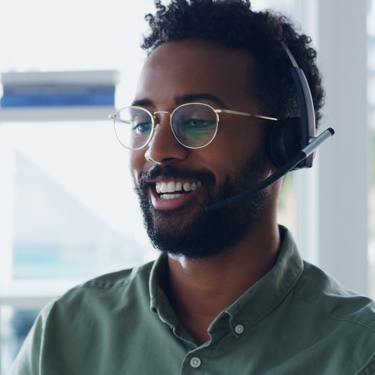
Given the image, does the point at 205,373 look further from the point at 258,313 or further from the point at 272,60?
the point at 272,60

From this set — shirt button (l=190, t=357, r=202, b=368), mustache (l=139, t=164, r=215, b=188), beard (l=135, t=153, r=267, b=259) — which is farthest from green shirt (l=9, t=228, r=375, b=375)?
mustache (l=139, t=164, r=215, b=188)

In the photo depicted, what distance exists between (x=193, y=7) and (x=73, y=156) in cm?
76

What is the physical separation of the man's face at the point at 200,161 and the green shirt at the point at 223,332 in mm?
128

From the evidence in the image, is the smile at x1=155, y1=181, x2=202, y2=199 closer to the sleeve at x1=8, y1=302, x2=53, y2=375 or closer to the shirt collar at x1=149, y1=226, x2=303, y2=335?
the shirt collar at x1=149, y1=226, x2=303, y2=335

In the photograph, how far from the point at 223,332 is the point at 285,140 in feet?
1.27

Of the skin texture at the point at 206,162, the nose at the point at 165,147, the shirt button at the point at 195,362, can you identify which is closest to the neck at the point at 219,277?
the skin texture at the point at 206,162

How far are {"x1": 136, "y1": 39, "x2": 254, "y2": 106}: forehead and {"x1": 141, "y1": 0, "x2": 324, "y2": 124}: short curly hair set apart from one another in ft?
0.07

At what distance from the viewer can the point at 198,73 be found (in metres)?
1.44

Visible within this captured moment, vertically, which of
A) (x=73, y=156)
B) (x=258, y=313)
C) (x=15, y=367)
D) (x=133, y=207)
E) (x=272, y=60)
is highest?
(x=272, y=60)

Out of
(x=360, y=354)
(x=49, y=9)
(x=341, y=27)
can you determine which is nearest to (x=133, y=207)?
(x=49, y=9)

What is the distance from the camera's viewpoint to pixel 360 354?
1304 millimetres

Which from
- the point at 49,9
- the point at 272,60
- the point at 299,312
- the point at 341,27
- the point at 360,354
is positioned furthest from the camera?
the point at 49,9

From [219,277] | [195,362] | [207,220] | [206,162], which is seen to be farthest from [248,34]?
[195,362]

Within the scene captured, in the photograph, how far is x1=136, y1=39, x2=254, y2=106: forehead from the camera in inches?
56.4
